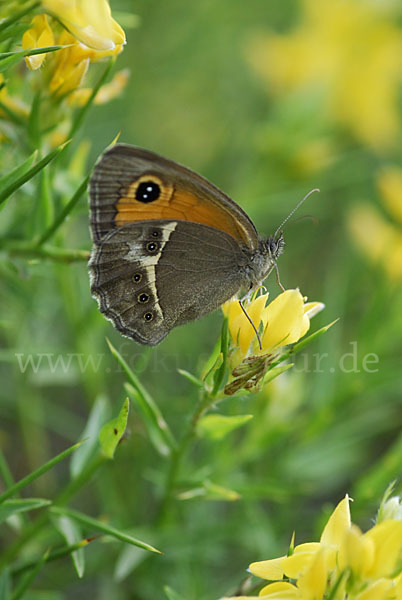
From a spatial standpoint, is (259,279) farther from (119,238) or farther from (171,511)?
(171,511)

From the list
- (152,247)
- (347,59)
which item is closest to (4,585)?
(152,247)

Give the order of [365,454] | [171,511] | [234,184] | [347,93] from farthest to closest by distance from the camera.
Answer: [347,93] < [234,184] < [365,454] < [171,511]

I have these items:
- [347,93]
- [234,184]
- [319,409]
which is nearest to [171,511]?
[319,409]

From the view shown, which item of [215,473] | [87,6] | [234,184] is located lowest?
[215,473]

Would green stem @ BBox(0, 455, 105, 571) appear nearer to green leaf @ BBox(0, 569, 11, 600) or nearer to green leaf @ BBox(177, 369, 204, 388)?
green leaf @ BBox(0, 569, 11, 600)

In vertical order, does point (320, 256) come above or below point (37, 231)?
below

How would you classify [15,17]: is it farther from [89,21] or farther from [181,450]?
[181,450]
